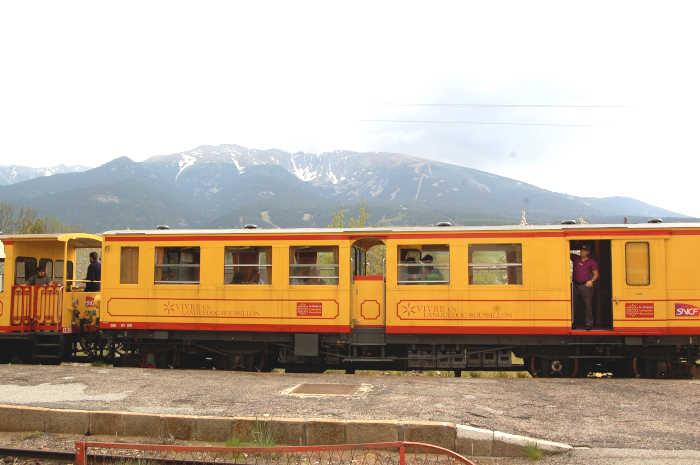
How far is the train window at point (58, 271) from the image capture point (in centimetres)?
1719

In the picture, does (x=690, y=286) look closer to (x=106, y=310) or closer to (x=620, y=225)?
(x=620, y=225)

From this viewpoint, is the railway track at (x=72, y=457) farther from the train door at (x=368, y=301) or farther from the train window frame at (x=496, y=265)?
the train window frame at (x=496, y=265)

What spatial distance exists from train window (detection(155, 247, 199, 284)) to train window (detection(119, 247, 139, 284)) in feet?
1.82

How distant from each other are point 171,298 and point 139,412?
5607 mm

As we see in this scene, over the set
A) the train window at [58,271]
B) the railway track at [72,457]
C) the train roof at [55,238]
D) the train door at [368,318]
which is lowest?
the railway track at [72,457]

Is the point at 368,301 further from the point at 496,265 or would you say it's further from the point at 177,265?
the point at 177,265

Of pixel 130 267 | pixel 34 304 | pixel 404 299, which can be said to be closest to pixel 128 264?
pixel 130 267

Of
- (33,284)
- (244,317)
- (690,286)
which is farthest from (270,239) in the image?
(690,286)

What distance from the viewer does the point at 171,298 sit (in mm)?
14547

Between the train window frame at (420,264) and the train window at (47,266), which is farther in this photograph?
the train window at (47,266)

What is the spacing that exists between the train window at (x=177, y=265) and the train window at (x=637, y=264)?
9578mm

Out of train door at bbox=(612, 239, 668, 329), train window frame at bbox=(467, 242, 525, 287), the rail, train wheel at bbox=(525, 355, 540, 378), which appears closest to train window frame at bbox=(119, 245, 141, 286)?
the rail

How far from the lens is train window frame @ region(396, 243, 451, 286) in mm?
13594

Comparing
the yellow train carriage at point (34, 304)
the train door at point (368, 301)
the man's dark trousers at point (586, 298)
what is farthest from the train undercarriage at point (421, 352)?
the yellow train carriage at point (34, 304)
